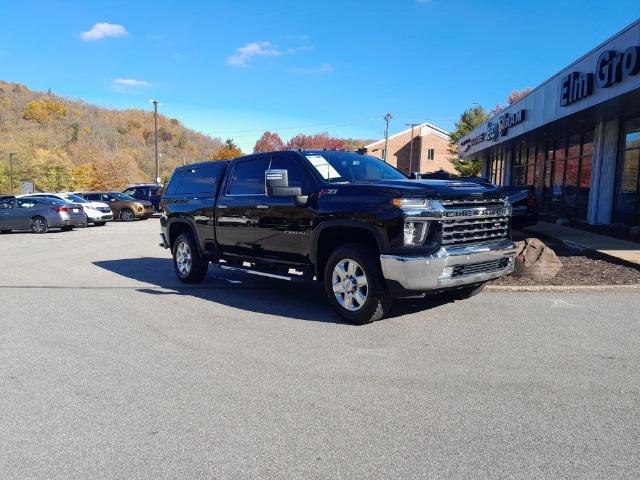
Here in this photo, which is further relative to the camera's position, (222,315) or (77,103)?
(77,103)

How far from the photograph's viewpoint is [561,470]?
117 inches

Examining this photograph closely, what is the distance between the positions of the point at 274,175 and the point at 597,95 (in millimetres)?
10545

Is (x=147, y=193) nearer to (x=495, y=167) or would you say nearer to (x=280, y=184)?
(x=495, y=167)

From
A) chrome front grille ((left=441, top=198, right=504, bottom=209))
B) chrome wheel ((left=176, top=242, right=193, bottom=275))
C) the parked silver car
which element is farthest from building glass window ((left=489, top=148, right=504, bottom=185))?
chrome front grille ((left=441, top=198, right=504, bottom=209))

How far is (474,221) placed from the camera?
601 centimetres

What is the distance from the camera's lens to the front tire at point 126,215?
2575 cm

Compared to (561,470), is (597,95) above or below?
above

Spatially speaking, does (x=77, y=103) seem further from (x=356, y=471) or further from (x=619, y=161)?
(x=356, y=471)

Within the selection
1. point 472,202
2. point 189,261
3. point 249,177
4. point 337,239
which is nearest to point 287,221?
point 337,239

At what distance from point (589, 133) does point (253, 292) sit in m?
15.6

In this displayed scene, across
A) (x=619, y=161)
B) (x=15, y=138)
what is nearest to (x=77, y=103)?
(x=15, y=138)

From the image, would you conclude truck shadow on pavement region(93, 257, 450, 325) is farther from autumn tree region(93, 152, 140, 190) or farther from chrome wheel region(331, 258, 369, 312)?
autumn tree region(93, 152, 140, 190)

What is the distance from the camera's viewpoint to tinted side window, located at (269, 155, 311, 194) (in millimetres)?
6680

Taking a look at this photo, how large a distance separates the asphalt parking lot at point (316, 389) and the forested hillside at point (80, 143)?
53.4 m
